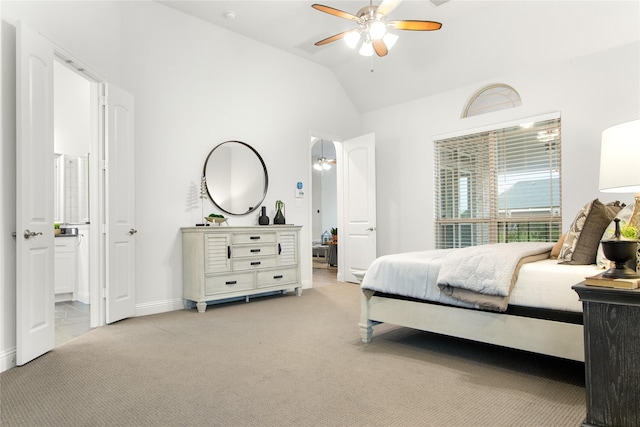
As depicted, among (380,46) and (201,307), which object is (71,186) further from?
(380,46)

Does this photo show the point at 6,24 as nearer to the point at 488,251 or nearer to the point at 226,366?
the point at 226,366

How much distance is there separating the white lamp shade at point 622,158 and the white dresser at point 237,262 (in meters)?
3.44

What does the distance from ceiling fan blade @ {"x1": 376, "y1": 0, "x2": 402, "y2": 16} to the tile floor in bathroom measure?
376cm

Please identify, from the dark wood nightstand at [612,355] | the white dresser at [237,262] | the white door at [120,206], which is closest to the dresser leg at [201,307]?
the white dresser at [237,262]

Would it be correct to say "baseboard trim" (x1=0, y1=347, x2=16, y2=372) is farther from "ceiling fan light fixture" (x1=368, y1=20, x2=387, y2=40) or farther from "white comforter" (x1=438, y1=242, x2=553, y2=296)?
"ceiling fan light fixture" (x1=368, y1=20, x2=387, y2=40)

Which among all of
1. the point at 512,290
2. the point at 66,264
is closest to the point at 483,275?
the point at 512,290

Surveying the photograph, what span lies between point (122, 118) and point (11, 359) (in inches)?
90.6

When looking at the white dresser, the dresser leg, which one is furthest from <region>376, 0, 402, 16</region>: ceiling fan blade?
the dresser leg

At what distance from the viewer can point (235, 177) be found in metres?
4.89

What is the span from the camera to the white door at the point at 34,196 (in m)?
2.56

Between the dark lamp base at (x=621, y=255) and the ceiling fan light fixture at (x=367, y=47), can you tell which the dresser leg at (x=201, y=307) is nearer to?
the ceiling fan light fixture at (x=367, y=47)

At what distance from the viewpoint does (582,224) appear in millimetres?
2428

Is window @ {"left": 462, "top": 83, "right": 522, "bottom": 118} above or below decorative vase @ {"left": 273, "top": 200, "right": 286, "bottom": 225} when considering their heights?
above

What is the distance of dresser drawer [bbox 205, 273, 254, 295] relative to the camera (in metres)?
4.20
